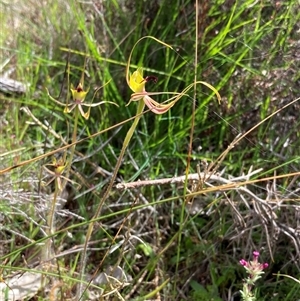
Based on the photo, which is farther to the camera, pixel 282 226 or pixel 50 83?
pixel 50 83

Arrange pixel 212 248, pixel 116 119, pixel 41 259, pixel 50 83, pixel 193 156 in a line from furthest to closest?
pixel 50 83 < pixel 116 119 < pixel 193 156 < pixel 212 248 < pixel 41 259

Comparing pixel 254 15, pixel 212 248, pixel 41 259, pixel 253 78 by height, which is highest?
pixel 254 15

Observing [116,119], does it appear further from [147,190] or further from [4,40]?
[4,40]

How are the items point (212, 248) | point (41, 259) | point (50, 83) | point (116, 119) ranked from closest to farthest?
point (41, 259), point (212, 248), point (116, 119), point (50, 83)

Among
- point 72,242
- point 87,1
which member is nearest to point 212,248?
point 72,242

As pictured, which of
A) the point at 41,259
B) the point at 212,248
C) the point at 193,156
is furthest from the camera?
the point at 193,156

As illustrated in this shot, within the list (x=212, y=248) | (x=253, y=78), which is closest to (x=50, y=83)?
(x=253, y=78)

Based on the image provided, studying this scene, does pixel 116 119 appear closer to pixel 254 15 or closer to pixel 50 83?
pixel 50 83

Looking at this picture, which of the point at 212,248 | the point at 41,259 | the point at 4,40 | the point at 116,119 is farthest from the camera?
the point at 4,40

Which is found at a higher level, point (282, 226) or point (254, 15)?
point (254, 15)
